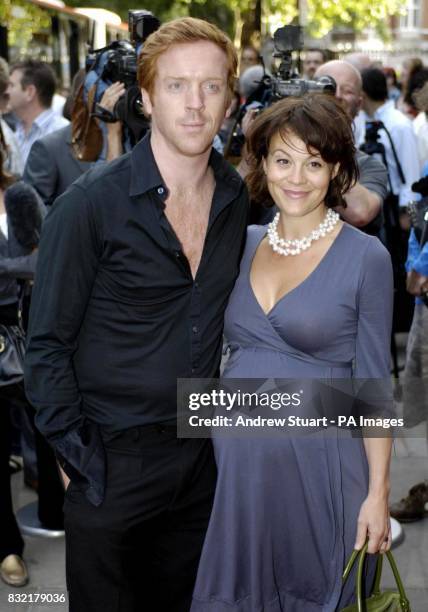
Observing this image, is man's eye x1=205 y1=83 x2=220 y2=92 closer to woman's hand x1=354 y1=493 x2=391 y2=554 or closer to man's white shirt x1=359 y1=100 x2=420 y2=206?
woman's hand x1=354 y1=493 x2=391 y2=554

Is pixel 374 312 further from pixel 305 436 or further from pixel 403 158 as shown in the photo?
pixel 403 158

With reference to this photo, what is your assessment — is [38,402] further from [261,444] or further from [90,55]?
[90,55]

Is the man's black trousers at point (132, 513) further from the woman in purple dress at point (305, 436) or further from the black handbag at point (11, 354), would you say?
the black handbag at point (11, 354)

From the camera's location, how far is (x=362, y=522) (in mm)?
2422

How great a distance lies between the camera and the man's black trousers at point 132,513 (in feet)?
8.09

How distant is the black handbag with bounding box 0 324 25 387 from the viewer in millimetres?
3766

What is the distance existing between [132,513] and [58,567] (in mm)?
1862

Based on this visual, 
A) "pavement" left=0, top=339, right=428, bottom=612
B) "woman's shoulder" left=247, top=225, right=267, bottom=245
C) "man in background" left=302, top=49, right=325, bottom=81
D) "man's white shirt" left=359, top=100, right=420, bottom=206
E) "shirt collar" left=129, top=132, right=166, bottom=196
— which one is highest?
"shirt collar" left=129, top=132, right=166, bottom=196

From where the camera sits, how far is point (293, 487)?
2521mm

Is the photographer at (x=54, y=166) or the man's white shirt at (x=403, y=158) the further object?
the man's white shirt at (x=403, y=158)

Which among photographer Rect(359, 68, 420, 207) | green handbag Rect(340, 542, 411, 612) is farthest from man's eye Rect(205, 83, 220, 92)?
photographer Rect(359, 68, 420, 207)

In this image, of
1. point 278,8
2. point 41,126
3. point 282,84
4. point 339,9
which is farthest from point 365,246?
point 278,8

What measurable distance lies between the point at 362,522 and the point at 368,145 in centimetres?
415

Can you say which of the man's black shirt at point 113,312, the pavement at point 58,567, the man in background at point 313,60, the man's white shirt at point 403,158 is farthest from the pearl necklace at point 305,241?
the man in background at point 313,60
